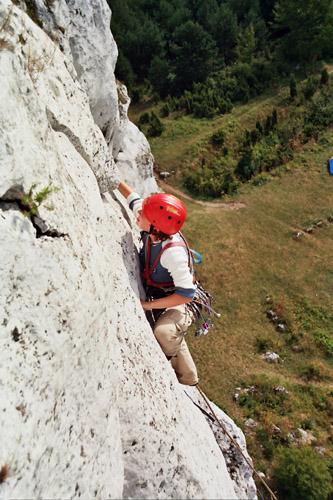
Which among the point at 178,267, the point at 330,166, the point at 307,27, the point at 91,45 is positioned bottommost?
the point at 330,166

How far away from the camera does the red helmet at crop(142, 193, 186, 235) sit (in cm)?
764

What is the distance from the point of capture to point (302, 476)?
625 inches

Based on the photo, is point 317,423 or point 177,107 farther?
point 177,107

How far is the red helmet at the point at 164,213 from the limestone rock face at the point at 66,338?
0.99 m

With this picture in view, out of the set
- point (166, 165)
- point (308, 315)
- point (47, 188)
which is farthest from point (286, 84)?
point (47, 188)

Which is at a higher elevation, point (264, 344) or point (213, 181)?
point (213, 181)

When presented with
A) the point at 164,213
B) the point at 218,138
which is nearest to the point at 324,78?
the point at 218,138

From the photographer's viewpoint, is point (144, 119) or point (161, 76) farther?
point (161, 76)

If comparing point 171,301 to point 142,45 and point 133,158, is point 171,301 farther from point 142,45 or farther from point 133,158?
point 142,45

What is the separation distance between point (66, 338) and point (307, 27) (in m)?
61.0

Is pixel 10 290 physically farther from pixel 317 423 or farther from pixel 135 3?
pixel 135 3

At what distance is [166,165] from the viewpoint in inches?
1660

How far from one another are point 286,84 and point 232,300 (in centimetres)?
3683

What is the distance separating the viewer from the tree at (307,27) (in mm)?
51031
